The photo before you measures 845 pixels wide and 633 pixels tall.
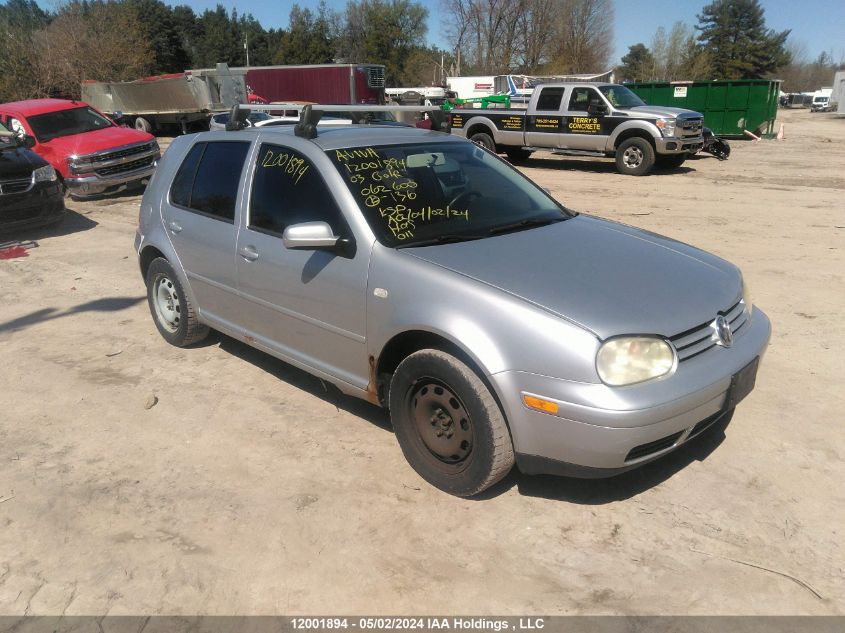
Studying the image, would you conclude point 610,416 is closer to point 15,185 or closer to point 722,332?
point 722,332

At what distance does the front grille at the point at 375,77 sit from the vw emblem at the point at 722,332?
2876 cm

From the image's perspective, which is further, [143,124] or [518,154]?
[143,124]

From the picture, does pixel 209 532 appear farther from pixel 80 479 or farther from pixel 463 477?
pixel 463 477

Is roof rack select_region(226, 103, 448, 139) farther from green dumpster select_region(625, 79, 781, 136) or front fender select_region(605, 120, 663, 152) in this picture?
green dumpster select_region(625, 79, 781, 136)

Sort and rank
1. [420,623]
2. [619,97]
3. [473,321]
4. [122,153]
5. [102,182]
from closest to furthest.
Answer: [420,623], [473,321], [102,182], [122,153], [619,97]

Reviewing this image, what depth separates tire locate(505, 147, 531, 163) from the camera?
18062mm

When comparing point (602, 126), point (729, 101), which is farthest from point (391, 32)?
point (602, 126)

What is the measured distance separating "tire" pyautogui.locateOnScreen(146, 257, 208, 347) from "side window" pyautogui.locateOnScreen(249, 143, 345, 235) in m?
1.21

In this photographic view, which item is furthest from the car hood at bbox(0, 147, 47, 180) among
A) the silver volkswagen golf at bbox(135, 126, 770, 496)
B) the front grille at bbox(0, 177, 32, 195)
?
the silver volkswagen golf at bbox(135, 126, 770, 496)

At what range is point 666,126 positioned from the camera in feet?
48.0

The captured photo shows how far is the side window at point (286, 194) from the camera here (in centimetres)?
364

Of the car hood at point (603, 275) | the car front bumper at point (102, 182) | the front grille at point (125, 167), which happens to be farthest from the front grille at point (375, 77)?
the car hood at point (603, 275)

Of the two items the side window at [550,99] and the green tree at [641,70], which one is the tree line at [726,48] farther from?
the side window at [550,99]

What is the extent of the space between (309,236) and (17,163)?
7.63 meters
